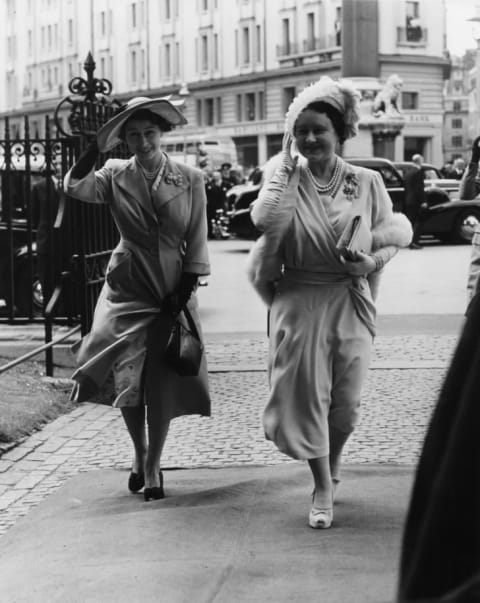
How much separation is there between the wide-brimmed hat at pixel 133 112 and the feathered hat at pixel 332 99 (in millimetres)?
750

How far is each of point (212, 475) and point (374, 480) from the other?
79cm

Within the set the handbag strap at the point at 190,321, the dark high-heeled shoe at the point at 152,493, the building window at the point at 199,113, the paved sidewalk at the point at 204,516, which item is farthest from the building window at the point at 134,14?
the dark high-heeled shoe at the point at 152,493

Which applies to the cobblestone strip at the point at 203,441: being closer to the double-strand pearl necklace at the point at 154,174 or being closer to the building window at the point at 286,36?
the double-strand pearl necklace at the point at 154,174

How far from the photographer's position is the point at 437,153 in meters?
66.6

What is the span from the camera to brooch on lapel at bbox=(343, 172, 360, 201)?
5.30 metres

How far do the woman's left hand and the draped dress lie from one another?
0.05 m

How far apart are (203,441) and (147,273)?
66.8 inches

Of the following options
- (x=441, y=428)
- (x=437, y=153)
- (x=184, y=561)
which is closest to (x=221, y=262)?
(x=184, y=561)

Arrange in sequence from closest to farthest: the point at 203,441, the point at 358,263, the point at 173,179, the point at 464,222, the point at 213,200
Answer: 1. the point at 358,263
2. the point at 173,179
3. the point at 203,441
4. the point at 464,222
5. the point at 213,200

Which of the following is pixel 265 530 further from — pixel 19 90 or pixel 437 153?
pixel 19 90

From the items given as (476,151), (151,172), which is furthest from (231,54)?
(151,172)

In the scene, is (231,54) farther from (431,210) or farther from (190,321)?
(190,321)

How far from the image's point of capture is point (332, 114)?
526 centimetres

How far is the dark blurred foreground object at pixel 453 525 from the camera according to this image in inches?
49.6
